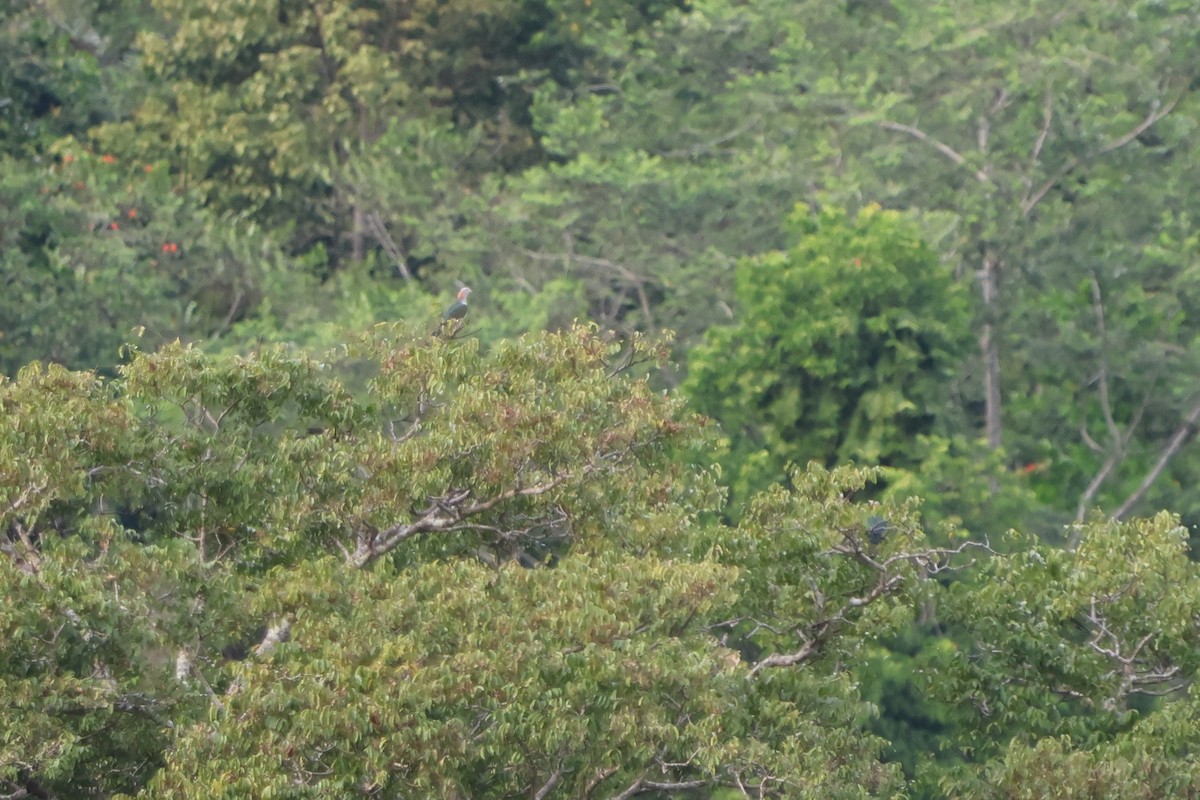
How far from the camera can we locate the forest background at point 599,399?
10688 millimetres

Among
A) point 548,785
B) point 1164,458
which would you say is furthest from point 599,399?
point 1164,458

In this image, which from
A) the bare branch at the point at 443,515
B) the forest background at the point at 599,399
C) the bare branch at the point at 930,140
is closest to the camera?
the forest background at the point at 599,399

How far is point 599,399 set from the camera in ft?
38.2

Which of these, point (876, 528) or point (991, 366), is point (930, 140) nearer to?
point (991, 366)

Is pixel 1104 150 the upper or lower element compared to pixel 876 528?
lower

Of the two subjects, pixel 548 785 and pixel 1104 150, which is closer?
pixel 548 785

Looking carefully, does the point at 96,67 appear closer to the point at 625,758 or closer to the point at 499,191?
the point at 499,191

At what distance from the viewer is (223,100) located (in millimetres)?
26750

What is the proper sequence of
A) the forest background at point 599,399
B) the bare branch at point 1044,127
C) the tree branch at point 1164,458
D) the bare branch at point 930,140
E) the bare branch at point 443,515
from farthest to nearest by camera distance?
the bare branch at point 930,140, the bare branch at point 1044,127, the tree branch at point 1164,458, the bare branch at point 443,515, the forest background at point 599,399

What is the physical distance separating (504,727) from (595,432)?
194 centimetres

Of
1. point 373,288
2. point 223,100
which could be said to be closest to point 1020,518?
point 373,288

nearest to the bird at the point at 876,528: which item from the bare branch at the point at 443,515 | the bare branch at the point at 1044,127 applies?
the bare branch at the point at 443,515

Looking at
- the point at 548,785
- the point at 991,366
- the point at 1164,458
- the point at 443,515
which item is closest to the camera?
the point at 548,785

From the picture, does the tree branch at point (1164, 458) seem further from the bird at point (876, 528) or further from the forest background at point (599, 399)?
the bird at point (876, 528)
